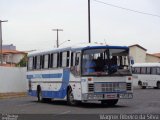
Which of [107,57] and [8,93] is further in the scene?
[8,93]

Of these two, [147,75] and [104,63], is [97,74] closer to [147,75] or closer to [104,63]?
[104,63]

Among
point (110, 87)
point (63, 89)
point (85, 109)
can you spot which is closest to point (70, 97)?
point (63, 89)

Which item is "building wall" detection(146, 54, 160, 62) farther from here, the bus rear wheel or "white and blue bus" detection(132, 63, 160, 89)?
the bus rear wheel

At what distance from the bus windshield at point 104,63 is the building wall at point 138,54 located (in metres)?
84.0

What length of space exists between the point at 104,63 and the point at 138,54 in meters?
86.9

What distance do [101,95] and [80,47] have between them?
2.51 metres

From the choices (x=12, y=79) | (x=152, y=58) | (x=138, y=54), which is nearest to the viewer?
(x=12, y=79)

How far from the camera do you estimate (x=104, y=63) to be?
25.7 meters

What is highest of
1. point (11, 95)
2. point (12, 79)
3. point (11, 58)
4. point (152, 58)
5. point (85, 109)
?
point (11, 58)

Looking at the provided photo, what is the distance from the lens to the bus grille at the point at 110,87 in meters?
25.6

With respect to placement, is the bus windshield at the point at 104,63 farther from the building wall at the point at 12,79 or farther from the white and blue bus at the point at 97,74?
the building wall at the point at 12,79

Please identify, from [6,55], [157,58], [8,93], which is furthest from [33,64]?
[6,55]

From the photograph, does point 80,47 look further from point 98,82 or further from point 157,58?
point 157,58

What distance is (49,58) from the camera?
30.8 metres
